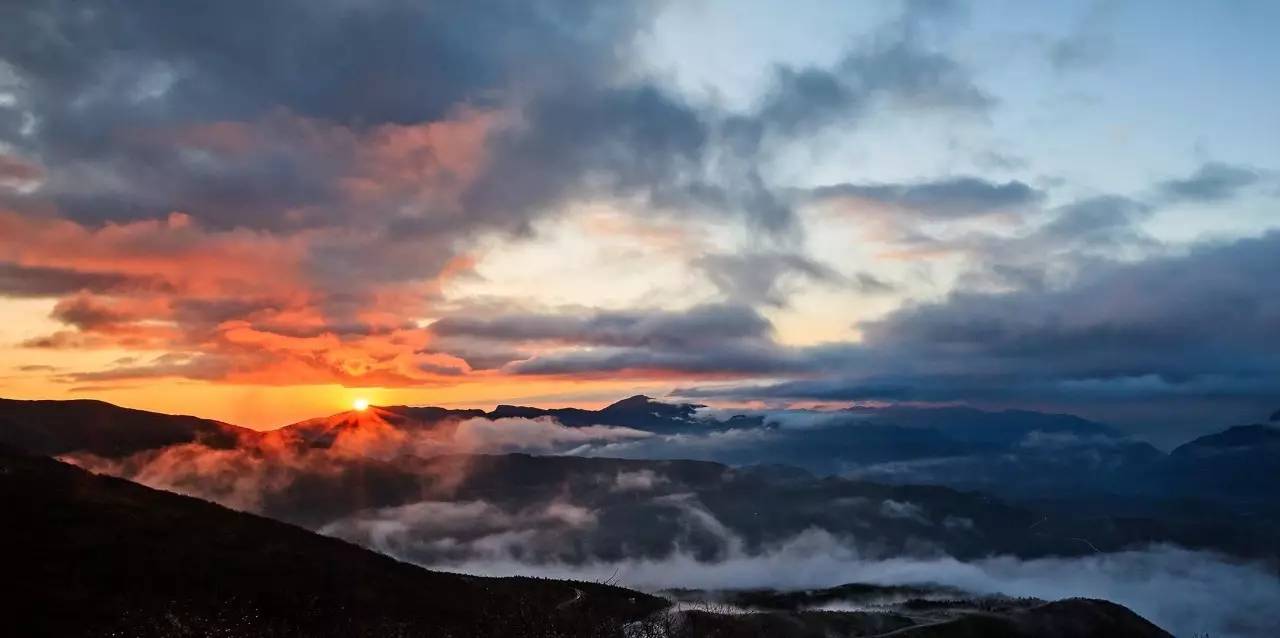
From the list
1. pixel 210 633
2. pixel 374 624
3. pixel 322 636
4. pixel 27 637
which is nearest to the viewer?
pixel 27 637

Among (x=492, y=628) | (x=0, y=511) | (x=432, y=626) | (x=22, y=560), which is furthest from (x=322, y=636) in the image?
(x=0, y=511)

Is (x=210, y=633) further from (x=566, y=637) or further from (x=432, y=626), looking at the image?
(x=566, y=637)

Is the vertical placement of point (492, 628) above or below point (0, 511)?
below

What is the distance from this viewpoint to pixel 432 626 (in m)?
189

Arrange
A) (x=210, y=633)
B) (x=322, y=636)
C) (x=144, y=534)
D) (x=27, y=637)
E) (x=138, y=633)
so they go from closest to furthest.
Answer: (x=27, y=637) → (x=138, y=633) → (x=210, y=633) → (x=322, y=636) → (x=144, y=534)

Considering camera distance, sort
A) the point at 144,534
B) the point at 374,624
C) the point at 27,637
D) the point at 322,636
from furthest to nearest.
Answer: the point at 144,534
the point at 374,624
the point at 322,636
the point at 27,637

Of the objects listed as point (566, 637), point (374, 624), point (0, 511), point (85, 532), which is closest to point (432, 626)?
point (374, 624)

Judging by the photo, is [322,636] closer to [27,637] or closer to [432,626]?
[432,626]

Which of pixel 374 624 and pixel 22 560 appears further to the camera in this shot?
pixel 374 624

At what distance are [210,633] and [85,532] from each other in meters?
55.0

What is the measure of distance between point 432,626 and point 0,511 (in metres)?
94.8

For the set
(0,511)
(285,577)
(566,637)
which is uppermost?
(0,511)

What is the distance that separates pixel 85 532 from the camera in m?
183

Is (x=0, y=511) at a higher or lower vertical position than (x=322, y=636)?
higher
